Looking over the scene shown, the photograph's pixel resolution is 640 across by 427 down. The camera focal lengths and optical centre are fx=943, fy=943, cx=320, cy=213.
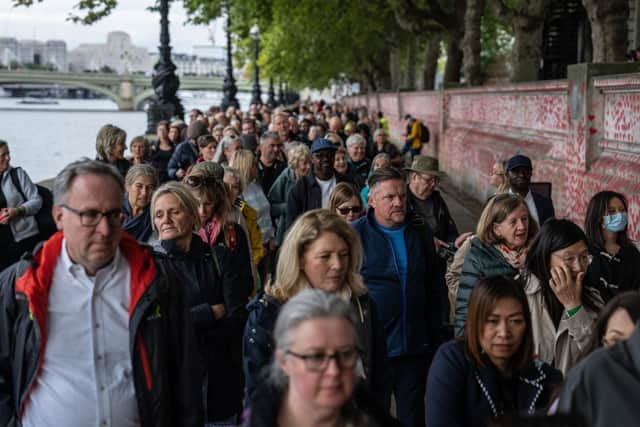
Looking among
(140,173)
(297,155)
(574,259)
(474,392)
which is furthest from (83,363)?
(297,155)

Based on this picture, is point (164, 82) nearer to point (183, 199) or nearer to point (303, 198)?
point (303, 198)

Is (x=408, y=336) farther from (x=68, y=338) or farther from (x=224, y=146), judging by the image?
A: (x=224, y=146)

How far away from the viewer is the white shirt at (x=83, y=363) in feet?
11.1

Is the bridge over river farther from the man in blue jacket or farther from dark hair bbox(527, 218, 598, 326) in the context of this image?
dark hair bbox(527, 218, 598, 326)

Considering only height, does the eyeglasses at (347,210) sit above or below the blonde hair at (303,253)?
below

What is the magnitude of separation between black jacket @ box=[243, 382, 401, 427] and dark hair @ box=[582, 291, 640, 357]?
734mm

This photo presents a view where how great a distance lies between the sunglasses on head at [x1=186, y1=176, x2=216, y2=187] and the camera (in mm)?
6082

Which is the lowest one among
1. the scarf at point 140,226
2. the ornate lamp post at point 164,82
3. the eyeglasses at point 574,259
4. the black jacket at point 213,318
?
the black jacket at point 213,318

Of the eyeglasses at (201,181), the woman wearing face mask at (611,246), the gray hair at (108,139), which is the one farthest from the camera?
the gray hair at (108,139)

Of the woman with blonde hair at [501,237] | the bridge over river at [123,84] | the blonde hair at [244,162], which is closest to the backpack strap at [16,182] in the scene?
the blonde hair at [244,162]

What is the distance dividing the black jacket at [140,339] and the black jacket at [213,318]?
4.19 ft

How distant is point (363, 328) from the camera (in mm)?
4035

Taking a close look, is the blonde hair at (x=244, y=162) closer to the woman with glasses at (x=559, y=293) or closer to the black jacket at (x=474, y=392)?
the woman with glasses at (x=559, y=293)

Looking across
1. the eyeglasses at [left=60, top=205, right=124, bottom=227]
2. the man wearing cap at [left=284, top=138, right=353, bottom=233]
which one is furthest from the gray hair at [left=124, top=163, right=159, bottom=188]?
the eyeglasses at [left=60, top=205, right=124, bottom=227]
